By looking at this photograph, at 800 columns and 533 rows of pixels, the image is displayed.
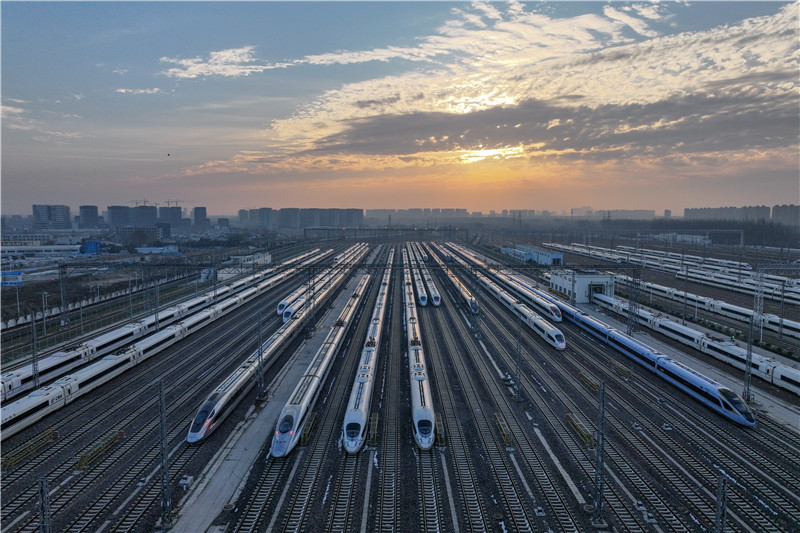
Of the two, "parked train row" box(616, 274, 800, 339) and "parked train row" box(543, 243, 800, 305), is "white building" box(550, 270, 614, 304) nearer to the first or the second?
"parked train row" box(616, 274, 800, 339)

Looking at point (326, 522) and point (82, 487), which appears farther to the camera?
point (82, 487)

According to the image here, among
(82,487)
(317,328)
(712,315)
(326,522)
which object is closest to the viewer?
(326,522)

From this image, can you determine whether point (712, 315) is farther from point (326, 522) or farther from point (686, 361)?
point (326, 522)

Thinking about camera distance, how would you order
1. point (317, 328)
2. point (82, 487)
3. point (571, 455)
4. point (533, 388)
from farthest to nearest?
point (317, 328)
point (533, 388)
point (571, 455)
point (82, 487)

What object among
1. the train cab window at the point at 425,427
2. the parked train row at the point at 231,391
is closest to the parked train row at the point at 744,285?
the train cab window at the point at 425,427

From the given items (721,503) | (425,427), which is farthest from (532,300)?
(721,503)

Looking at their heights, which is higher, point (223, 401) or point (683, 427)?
point (223, 401)

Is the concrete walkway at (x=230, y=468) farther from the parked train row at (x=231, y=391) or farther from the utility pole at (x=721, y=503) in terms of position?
the utility pole at (x=721, y=503)

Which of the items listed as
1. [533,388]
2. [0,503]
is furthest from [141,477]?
[533,388]
